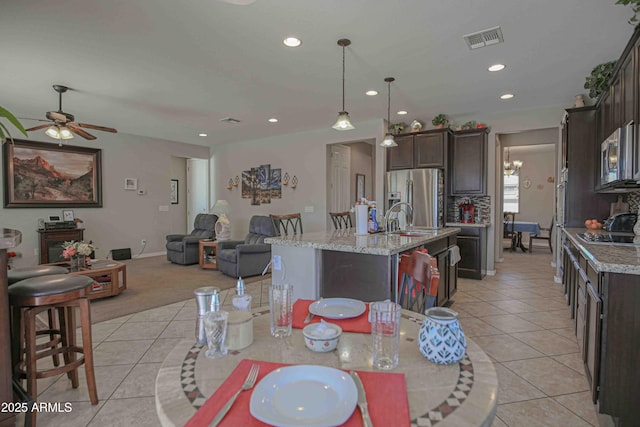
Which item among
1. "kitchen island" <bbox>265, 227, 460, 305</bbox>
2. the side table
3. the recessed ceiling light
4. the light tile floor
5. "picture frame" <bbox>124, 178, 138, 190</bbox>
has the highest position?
the recessed ceiling light

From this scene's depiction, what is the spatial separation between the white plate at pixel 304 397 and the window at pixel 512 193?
34.9 feet

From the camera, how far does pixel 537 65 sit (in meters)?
3.45

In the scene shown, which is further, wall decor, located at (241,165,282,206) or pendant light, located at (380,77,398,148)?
wall decor, located at (241,165,282,206)

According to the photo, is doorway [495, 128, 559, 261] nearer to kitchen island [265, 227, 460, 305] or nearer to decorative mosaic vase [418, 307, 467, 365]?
kitchen island [265, 227, 460, 305]

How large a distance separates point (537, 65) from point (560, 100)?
61.8 inches

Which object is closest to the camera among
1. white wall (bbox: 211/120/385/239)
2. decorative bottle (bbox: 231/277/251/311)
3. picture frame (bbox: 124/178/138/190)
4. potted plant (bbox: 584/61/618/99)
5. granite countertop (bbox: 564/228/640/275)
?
decorative bottle (bbox: 231/277/251/311)

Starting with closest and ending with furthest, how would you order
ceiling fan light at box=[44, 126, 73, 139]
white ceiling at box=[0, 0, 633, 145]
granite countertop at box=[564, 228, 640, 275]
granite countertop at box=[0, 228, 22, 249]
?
granite countertop at box=[0, 228, 22, 249] < granite countertop at box=[564, 228, 640, 275] < white ceiling at box=[0, 0, 633, 145] < ceiling fan light at box=[44, 126, 73, 139]

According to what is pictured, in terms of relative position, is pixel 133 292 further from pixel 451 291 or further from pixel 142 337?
pixel 451 291

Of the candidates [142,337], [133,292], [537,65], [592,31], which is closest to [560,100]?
[537,65]

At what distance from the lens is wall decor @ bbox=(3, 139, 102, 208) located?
5582 millimetres

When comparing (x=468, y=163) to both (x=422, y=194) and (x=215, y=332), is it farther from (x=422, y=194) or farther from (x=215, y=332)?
→ (x=215, y=332)

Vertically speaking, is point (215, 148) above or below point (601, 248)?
above

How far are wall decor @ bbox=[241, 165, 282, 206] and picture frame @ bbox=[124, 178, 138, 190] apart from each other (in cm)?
226

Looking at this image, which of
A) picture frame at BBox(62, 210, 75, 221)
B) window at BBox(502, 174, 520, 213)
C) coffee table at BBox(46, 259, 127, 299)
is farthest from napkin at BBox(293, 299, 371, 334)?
window at BBox(502, 174, 520, 213)
